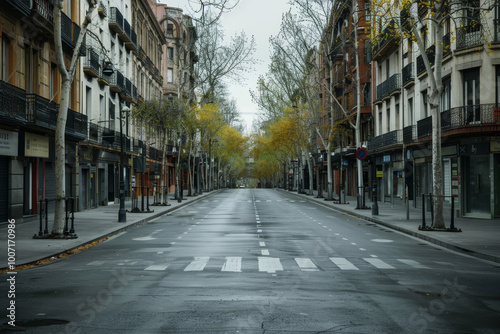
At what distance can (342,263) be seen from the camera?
38.2ft

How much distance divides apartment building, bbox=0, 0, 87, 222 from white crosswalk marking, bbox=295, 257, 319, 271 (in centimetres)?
1178

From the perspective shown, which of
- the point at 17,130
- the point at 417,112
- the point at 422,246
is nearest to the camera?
the point at 422,246

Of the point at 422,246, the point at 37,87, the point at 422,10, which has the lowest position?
the point at 422,246

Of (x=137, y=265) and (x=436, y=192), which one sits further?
(x=436, y=192)

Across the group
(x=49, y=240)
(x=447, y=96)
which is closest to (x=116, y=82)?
(x=447, y=96)

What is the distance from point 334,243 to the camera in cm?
1560

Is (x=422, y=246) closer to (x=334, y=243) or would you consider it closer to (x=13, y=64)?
(x=334, y=243)

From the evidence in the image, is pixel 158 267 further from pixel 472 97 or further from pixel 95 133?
pixel 95 133

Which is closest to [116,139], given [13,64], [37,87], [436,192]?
[37,87]

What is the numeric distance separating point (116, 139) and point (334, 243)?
25.9 metres

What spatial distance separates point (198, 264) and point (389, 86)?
101 ft

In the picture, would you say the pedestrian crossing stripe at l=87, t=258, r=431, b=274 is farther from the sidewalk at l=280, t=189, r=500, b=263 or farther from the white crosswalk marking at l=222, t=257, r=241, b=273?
the sidewalk at l=280, t=189, r=500, b=263

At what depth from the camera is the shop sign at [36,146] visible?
73.0 ft

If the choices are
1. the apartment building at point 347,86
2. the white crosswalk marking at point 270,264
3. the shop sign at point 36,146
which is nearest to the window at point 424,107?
the apartment building at point 347,86
